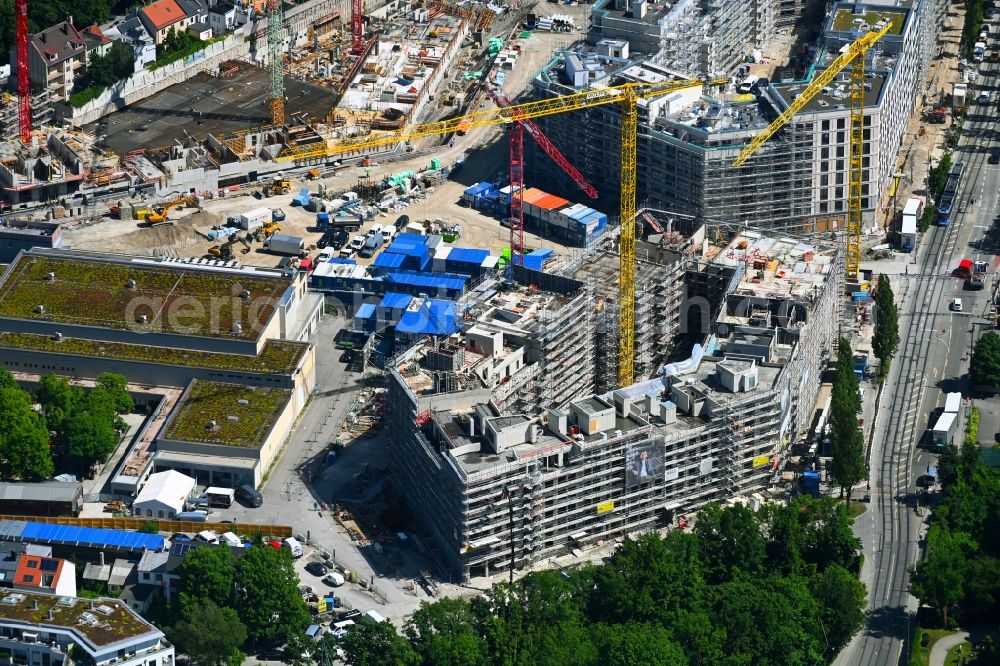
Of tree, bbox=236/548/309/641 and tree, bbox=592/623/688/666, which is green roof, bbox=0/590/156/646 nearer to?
tree, bbox=236/548/309/641

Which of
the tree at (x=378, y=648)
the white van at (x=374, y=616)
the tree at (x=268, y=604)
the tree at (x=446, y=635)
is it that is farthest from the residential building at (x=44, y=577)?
the tree at (x=446, y=635)

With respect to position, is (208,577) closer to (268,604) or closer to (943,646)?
(268,604)

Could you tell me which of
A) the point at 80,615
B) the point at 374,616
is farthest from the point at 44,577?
the point at 374,616

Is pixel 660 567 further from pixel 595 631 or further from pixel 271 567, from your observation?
pixel 271 567

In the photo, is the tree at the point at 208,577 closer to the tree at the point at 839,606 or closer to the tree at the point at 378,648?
the tree at the point at 378,648

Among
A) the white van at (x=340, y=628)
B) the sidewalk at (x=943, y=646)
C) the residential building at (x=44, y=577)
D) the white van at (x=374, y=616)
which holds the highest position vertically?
the residential building at (x=44, y=577)

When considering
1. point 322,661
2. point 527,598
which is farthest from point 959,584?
point 322,661
